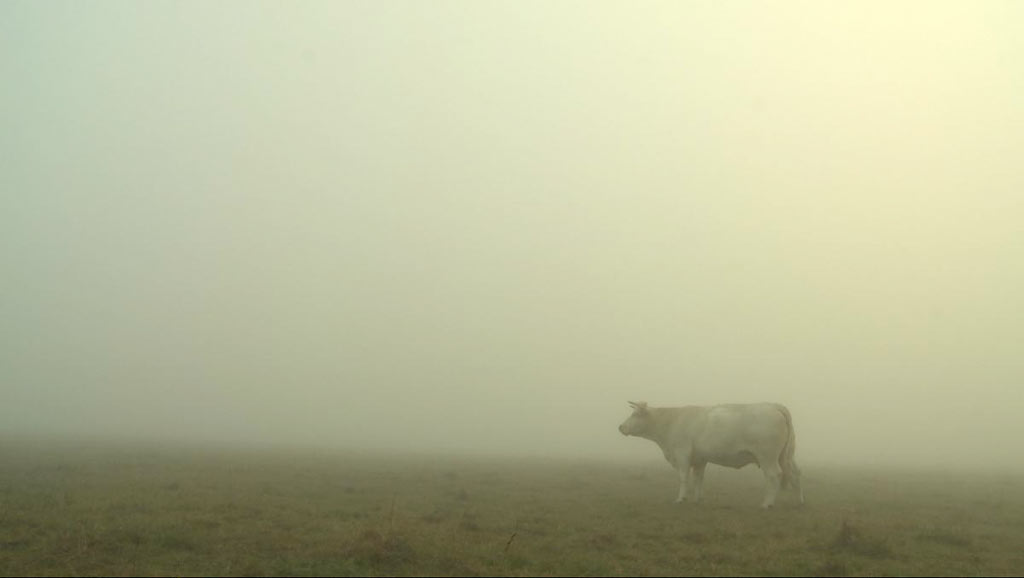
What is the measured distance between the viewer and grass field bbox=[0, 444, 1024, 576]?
1199cm

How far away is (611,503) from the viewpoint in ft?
68.0

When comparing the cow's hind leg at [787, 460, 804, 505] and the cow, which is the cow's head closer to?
the cow

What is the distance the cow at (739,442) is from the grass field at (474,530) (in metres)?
0.77

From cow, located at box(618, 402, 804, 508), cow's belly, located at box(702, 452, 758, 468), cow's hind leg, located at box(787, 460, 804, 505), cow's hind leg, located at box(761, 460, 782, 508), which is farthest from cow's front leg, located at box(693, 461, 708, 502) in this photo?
cow's hind leg, located at box(787, 460, 804, 505)

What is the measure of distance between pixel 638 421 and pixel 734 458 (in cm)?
386

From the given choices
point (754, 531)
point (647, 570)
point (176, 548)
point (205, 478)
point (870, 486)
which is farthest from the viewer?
point (870, 486)

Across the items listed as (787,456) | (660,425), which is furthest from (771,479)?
(660,425)

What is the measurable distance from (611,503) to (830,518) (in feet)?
17.1

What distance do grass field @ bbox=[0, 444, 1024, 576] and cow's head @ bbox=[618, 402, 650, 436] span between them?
1761mm

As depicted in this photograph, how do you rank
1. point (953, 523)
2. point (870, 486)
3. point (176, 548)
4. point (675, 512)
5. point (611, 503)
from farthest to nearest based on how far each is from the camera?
point (870, 486), point (611, 503), point (675, 512), point (953, 523), point (176, 548)

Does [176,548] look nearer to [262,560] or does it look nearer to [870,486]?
[262,560]

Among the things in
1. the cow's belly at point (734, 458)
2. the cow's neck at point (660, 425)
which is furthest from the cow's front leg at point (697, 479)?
the cow's neck at point (660, 425)

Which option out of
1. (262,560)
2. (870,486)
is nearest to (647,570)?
(262,560)

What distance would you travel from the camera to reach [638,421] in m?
24.9
